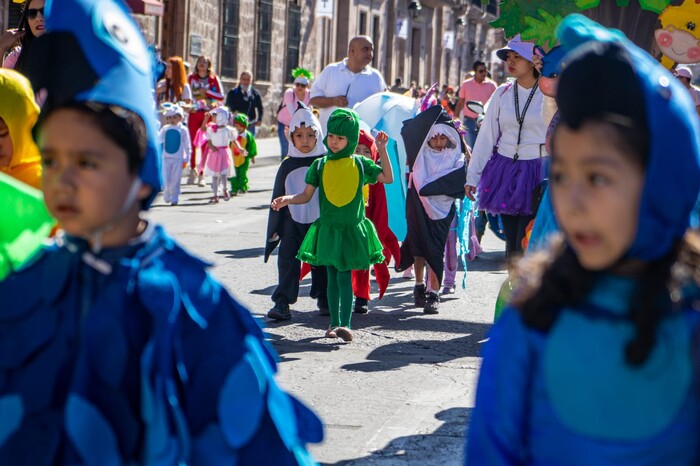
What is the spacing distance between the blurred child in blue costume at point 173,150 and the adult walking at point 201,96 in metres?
2.62

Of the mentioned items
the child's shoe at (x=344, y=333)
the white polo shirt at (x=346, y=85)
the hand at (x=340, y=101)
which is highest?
the white polo shirt at (x=346, y=85)

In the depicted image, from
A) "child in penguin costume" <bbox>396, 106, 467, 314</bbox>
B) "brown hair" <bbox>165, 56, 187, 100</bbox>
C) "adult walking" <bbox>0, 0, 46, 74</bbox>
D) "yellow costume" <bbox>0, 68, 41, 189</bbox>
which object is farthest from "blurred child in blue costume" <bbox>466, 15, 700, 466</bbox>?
"brown hair" <bbox>165, 56, 187, 100</bbox>

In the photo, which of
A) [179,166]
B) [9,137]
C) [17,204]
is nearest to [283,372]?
[9,137]

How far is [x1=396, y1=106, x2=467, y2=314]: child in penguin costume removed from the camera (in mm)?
9164

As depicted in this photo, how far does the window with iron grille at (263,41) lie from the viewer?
1268 inches

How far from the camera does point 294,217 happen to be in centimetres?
851

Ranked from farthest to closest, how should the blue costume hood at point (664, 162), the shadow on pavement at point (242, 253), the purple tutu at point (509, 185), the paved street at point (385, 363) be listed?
the shadow on pavement at point (242, 253)
the purple tutu at point (509, 185)
the paved street at point (385, 363)
the blue costume hood at point (664, 162)

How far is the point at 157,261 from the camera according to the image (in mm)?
2830

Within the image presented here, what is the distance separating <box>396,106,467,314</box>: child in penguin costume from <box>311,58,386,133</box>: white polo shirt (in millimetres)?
1503

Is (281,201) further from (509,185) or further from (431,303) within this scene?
(431,303)

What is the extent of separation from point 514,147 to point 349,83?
309 centimetres

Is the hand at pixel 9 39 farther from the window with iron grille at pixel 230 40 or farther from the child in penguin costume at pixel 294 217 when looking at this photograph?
the window with iron grille at pixel 230 40

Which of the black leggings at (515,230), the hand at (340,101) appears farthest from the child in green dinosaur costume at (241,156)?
the black leggings at (515,230)

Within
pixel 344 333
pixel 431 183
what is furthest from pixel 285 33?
pixel 344 333
